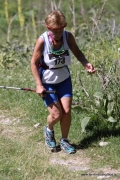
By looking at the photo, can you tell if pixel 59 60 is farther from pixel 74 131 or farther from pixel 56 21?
pixel 74 131

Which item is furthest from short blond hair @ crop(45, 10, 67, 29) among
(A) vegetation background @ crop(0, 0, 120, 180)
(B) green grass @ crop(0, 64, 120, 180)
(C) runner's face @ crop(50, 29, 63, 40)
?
(B) green grass @ crop(0, 64, 120, 180)

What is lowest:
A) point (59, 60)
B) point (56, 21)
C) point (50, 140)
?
point (50, 140)

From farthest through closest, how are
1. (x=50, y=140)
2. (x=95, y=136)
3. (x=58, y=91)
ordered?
(x=95, y=136) < (x=50, y=140) < (x=58, y=91)

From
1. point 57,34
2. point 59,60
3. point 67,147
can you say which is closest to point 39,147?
point 67,147

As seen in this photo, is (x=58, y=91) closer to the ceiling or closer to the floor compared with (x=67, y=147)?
closer to the ceiling

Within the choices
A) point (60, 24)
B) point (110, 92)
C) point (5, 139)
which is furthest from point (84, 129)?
point (60, 24)

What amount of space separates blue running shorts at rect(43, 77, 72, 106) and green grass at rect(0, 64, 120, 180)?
2.05ft

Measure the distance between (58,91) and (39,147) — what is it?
2.38 feet

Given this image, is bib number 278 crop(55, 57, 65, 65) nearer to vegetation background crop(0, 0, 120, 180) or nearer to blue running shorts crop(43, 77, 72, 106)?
blue running shorts crop(43, 77, 72, 106)

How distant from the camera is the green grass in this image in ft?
18.7

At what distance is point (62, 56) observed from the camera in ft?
20.0

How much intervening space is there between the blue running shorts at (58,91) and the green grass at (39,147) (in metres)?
0.62

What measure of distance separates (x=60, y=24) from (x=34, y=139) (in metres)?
1.58

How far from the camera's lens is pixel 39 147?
6395 mm
